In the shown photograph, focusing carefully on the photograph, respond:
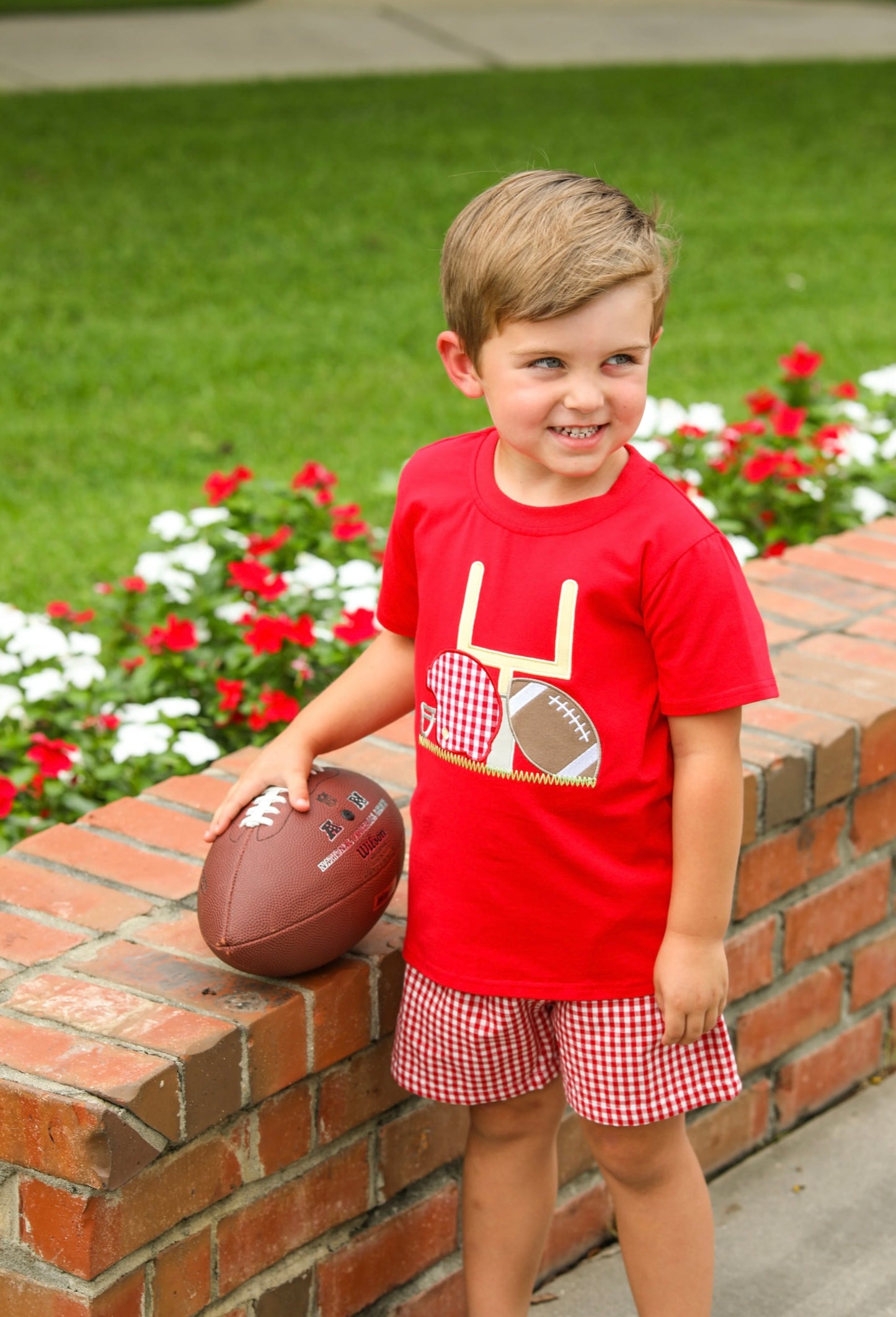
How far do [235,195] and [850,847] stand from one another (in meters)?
7.00

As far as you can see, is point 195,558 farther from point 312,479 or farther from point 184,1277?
point 184,1277

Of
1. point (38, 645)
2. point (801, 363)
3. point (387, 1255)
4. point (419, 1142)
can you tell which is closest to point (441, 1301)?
point (387, 1255)

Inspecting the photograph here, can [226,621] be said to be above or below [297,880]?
below

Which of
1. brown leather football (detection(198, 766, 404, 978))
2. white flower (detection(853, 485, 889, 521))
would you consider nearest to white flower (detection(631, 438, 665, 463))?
white flower (detection(853, 485, 889, 521))

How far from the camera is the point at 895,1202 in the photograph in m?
2.76

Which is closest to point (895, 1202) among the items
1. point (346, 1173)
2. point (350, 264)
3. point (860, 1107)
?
point (860, 1107)

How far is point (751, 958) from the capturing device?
106 inches

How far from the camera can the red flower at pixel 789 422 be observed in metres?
4.26

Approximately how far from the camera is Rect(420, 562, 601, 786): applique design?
76.5 inches

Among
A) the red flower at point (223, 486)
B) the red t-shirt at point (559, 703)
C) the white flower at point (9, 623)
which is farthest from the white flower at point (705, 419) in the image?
the red t-shirt at point (559, 703)

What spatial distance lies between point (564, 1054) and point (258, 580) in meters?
1.54

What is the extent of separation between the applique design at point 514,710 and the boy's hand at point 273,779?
9.1 inches

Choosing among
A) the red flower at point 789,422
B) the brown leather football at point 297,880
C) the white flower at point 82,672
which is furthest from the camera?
the red flower at point 789,422

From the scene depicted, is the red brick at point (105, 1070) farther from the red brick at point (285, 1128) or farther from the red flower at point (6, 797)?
the red flower at point (6, 797)
